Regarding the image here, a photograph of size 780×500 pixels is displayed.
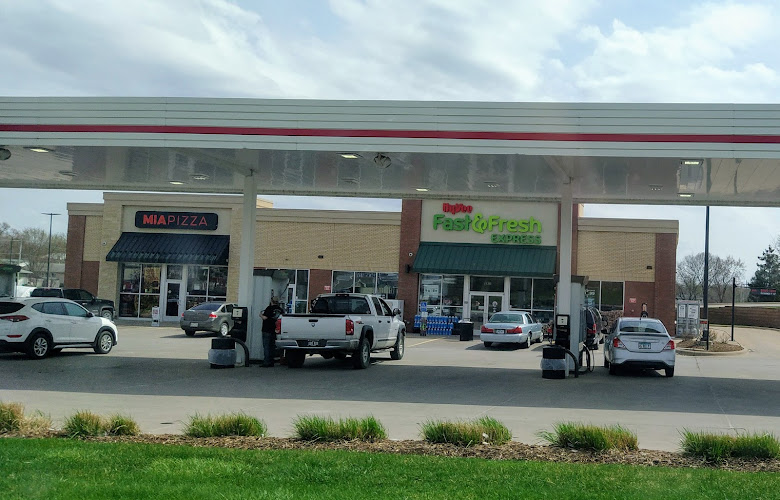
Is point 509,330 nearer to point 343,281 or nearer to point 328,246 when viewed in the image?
point 343,281

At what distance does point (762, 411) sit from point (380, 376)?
7.93m

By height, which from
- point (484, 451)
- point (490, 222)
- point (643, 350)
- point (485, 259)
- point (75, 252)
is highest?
point (490, 222)

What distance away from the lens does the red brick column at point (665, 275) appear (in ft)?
133

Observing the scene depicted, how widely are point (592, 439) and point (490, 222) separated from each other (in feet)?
108

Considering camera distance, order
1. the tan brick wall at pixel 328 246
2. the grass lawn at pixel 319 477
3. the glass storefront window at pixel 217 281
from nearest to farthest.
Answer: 1. the grass lawn at pixel 319 477
2. the tan brick wall at pixel 328 246
3. the glass storefront window at pixel 217 281

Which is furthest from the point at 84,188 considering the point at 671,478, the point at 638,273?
the point at 638,273

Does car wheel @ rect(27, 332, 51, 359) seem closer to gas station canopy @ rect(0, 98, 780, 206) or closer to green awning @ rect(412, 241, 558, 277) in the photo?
gas station canopy @ rect(0, 98, 780, 206)

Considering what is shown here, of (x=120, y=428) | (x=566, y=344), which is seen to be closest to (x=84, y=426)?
(x=120, y=428)

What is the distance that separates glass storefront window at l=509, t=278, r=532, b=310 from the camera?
41219 mm

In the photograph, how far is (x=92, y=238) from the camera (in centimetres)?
4622

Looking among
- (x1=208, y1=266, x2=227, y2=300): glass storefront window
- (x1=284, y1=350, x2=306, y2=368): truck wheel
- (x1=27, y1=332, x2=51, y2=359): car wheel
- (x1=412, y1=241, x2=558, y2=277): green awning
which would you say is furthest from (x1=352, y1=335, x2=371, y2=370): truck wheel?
(x1=208, y1=266, x2=227, y2=300): glass storefront window

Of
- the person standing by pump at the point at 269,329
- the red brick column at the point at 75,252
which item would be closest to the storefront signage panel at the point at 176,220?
the red brick column at the point at 75,252

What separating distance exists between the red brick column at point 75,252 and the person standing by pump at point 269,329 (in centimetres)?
2934

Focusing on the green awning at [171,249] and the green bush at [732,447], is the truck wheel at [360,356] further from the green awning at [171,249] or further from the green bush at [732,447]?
the green awning at [171,249]
